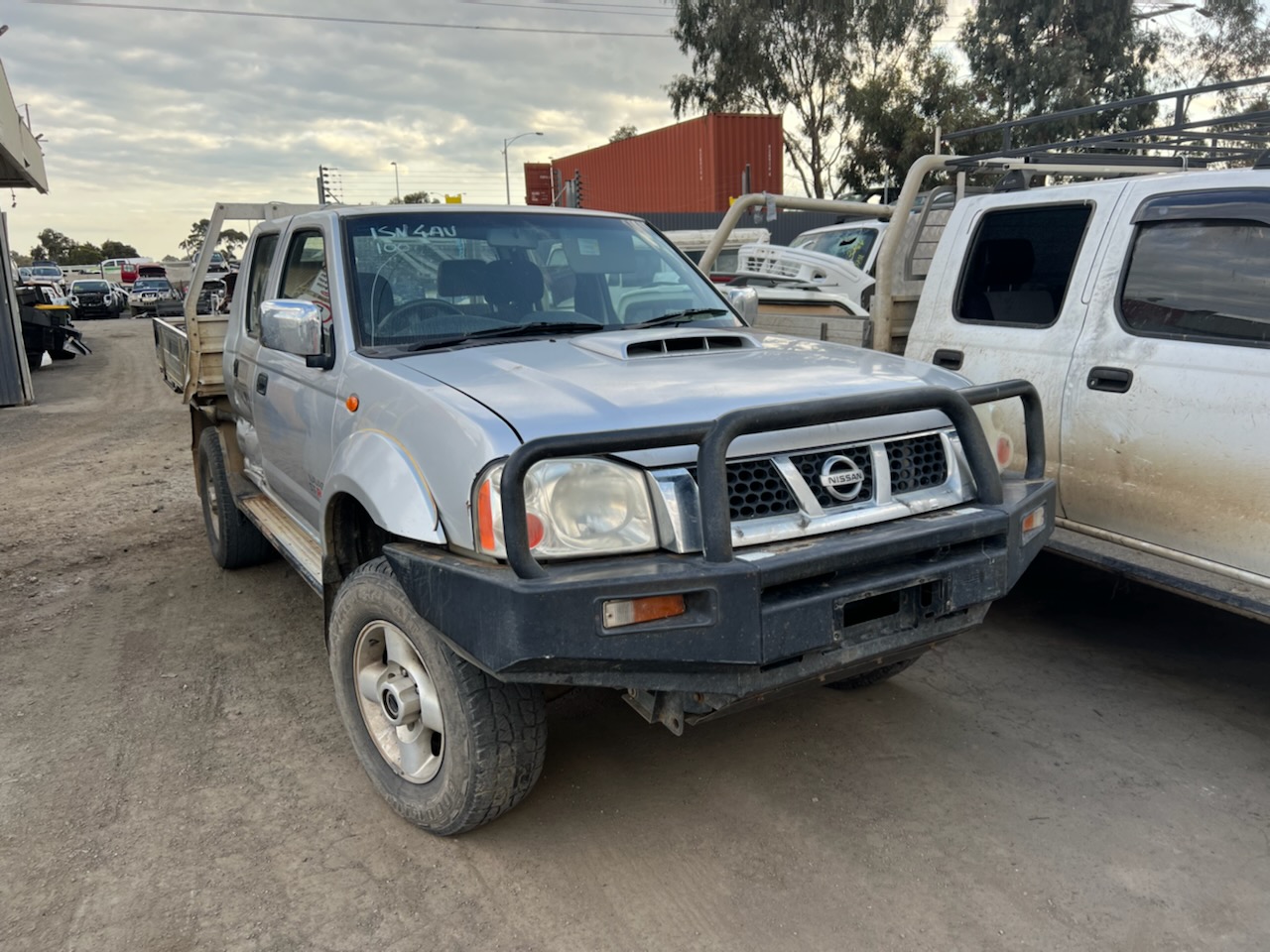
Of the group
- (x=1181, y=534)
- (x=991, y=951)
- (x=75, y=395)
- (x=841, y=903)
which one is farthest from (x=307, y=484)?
(x=75, y=395)

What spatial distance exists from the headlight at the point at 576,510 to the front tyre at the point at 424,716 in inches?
17.4

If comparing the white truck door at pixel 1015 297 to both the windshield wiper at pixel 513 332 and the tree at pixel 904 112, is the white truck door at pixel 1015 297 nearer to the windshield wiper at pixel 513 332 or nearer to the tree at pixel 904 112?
the windshield wiper at pixel 513 332

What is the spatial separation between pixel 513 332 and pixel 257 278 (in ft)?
6.54

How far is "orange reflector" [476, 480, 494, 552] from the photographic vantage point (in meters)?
2.40

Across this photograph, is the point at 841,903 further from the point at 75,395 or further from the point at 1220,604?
the point at 75,395

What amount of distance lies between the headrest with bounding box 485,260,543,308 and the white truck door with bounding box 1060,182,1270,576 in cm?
219

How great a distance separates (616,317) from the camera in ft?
12.2

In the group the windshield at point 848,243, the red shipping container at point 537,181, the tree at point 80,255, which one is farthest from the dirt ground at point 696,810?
the tree at point 80,255

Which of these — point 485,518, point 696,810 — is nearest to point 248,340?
point 485,518

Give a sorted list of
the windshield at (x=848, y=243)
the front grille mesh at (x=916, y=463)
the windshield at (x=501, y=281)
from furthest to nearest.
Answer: the windshield at (x=848, y=243) < the windshield at (x=501, y=281) < the front grille mesh at (x=916, y=463)

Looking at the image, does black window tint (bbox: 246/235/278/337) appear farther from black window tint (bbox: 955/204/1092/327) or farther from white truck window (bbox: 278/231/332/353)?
black window tint (bbox: 955/204/1092/327)

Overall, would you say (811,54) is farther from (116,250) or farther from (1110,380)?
(116,250)

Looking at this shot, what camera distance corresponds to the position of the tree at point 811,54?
30.5 metres

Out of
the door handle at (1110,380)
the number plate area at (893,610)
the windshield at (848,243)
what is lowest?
the number plate area at (893,610)
